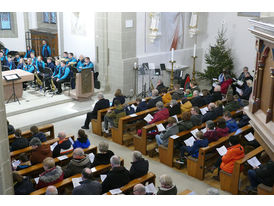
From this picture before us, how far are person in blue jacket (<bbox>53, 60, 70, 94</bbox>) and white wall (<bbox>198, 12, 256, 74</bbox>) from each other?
20.5 ft

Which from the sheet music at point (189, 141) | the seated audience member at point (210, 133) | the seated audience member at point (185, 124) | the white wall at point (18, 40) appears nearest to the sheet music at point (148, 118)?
the seated audience member at point (185, 124)

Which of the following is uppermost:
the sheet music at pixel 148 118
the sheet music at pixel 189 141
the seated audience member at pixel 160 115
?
the seated audience member at pixel 160 115

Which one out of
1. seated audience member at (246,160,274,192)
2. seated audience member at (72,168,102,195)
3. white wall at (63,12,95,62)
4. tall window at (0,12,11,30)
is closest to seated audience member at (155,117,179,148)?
seated audience member at (246,160,274,192)

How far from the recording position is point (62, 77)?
1323 centimetres

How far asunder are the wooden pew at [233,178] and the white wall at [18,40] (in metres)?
14.0

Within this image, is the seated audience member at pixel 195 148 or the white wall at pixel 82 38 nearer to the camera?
the seated audience member at pixel 195 148

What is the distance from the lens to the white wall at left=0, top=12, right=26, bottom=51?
59.1 ft

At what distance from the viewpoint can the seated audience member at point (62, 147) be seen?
24.7ft

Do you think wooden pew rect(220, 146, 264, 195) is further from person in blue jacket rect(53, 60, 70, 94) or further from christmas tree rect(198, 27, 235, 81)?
christmas tree rect(198, 27, 235, 81)

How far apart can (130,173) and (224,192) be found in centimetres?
216

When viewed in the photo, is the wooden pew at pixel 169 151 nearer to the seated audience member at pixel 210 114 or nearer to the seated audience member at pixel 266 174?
the seated audience member at pixel 210 114

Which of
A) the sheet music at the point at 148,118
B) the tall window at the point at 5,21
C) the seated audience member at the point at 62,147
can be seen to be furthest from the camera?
the tall window at the point at 5,21

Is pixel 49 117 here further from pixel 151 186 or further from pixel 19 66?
pixel 151 186

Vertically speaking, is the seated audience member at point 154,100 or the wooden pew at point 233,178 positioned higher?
the seated audience member at point 154,100
